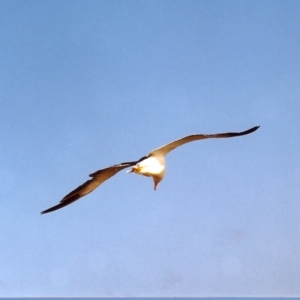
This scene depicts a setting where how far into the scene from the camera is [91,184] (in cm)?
1155

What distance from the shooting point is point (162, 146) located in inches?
417

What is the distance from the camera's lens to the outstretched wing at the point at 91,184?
1079 cm

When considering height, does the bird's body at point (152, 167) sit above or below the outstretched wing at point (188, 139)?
below

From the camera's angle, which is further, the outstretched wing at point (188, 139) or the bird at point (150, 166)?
the bird at point (150, 166)

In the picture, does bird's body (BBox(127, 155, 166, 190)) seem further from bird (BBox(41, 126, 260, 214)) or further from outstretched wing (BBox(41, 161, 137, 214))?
outstretched wing (BBox(41, 161, 137, 214))

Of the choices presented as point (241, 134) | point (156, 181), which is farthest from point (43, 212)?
point (241, 134)

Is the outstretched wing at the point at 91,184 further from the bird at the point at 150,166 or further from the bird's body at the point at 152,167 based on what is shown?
the bird's body at the point at 152,167

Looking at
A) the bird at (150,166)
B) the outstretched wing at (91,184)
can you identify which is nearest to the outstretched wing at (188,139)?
the bird at (150,166)

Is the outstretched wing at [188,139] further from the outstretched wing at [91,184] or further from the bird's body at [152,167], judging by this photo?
the outstretched wing at [91,184]

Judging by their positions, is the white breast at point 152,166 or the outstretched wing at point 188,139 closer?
the outstretched wing at point 188,139

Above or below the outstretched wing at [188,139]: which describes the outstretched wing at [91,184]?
below

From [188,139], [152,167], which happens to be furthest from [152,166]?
[188,139]

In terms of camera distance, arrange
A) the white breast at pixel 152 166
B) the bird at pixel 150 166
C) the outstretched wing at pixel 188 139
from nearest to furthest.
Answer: the outstretched wing at pixel 188 139 → the bird at pixel 150 166 → the white breast at pixel 152 166

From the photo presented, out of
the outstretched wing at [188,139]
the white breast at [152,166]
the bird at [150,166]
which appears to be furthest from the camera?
the white breast at [152,166]
